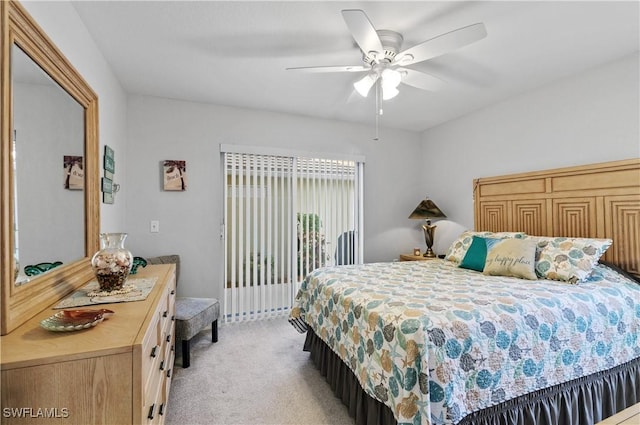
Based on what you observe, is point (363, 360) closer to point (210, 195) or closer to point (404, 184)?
point (210, 195)

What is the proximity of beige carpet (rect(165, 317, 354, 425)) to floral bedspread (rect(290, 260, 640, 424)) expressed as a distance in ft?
1.30

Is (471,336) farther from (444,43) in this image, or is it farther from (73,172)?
(73,172)

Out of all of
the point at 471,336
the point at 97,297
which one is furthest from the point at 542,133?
the point at 97,297

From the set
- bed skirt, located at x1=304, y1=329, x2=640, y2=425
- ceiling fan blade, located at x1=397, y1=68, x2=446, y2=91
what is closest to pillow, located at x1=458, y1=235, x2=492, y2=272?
bed skirt, located at x1=304, y1=329, x2=640, y2=425

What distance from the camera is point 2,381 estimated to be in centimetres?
78

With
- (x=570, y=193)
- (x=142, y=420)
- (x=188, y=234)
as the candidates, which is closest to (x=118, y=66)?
(x=188, y=234)

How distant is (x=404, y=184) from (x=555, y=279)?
7.88ft

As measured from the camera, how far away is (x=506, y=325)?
1449 mm

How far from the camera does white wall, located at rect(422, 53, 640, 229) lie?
90.9 inches

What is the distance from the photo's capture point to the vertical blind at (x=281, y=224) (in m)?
3.36

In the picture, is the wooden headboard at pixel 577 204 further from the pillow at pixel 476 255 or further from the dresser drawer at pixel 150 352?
the dresser drawer at pixel 150 352

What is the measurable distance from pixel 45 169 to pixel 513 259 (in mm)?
2996

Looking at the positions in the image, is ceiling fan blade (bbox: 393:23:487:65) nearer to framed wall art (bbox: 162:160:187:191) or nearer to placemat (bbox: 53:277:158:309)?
placemat (bbox: 53:277:158:309)

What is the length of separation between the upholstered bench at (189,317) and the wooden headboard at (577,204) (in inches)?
123
